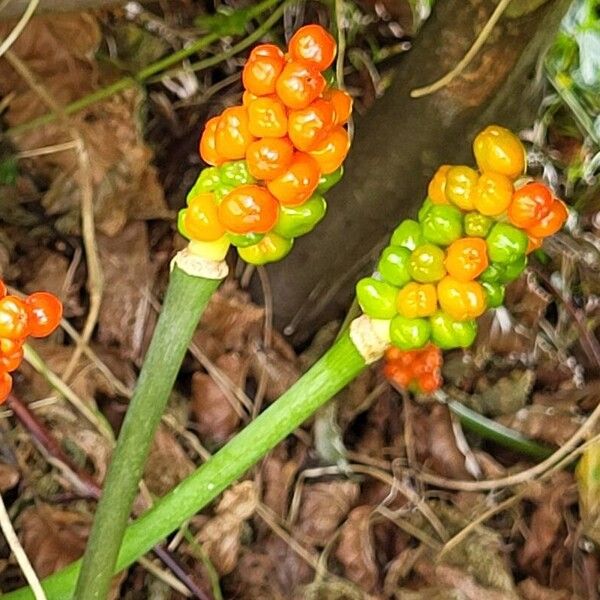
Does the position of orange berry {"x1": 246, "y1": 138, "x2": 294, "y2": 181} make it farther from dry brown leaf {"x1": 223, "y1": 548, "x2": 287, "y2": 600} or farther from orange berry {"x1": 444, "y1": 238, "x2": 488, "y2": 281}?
dry brown leaf {"x1": 223, "y1": 548, "x2": 287, "y2": 600}

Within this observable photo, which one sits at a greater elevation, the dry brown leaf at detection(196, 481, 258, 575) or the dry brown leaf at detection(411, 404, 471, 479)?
the dry brown leaf at detection(196, 481, 258, 575)

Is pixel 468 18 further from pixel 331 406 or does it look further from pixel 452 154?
pixel 331 406

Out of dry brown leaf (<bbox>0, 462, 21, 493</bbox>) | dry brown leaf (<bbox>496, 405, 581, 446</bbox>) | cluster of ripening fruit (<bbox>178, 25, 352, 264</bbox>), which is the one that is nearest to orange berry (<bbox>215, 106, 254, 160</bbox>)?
cluster of ripening fruit (<bbox>178, 25, 352, 264</bbox>)

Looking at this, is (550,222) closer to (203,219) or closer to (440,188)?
(440,188)

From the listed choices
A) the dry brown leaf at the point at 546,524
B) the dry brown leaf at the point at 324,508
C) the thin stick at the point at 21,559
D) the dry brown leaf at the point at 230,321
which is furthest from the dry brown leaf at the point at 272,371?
the thin stick at the point at 21,559

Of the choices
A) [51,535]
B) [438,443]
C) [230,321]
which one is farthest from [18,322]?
[438,443]

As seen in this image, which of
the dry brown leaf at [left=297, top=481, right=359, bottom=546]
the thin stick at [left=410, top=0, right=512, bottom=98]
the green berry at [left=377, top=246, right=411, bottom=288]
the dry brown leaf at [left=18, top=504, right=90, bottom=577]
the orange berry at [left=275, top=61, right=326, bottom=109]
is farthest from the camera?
the dry brown leaf at [left=297, top=481, right=359, bottom=546]

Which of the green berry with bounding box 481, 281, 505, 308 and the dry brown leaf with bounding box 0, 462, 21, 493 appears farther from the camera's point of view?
the dry brown leaf with bounding box 0, 462, 21, 493
